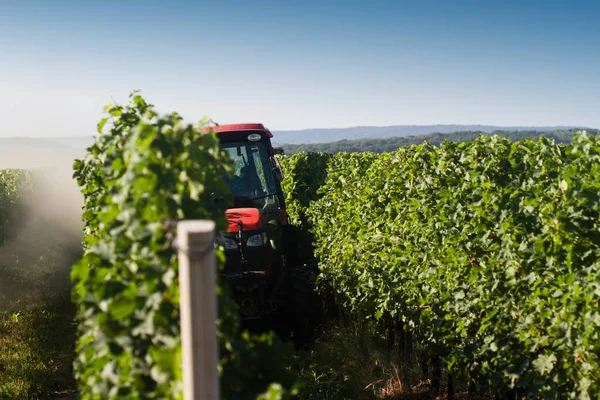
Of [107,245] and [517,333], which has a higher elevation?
[107,245]

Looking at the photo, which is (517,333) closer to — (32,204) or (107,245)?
(107,245)

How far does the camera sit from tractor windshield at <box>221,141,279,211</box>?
7844mm

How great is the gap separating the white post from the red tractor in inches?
200

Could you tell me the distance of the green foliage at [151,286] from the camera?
234 cm

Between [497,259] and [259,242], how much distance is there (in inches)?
130

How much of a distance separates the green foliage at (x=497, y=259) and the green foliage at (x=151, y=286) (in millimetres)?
2161

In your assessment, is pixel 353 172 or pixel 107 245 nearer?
pixel 107 245

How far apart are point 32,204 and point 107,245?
51.4 feet

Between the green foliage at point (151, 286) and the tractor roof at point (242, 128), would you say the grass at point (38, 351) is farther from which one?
the green foliage at point (151, 286)

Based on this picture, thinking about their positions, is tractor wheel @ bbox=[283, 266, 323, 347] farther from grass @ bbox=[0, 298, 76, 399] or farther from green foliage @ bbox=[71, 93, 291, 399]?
green foliage @ bbox=[71, 93, 291, 399]

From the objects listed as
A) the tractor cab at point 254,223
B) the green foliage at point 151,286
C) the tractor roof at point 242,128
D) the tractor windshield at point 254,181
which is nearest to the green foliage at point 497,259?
the tractor cab at point 254,223

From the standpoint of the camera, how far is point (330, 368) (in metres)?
6.43

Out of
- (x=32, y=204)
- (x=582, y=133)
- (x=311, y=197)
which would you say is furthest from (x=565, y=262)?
(x=32, y=204)

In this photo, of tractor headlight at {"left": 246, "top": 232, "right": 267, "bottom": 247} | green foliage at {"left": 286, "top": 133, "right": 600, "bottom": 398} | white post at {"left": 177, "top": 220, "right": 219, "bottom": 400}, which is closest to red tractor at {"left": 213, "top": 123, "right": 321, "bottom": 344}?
tractor headlight at {"left": 246, "top": 232, "right": 267, "bottom": 247}
